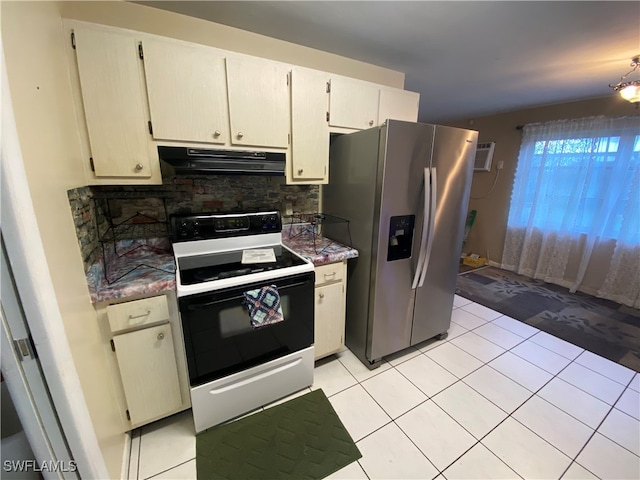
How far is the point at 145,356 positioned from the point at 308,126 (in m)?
1.76

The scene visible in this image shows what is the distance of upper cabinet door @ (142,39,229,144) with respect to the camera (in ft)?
4.59

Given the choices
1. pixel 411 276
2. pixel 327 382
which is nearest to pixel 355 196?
pixel 411 276

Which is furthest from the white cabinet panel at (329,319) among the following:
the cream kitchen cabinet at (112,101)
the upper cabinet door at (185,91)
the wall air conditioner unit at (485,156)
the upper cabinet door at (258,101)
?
the wall air conditioner unit at (485,156)

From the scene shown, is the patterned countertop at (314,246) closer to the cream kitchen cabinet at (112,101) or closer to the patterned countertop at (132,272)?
the patterned countertop at (132,272)

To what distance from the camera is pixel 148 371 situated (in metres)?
1.40

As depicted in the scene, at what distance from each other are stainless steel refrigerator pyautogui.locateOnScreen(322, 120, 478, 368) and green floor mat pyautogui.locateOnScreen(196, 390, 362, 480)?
25.0 inches

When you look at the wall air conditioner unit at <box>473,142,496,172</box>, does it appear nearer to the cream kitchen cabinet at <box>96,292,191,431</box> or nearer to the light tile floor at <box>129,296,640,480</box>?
the light tile floor at <box>129,296,640,480</box>

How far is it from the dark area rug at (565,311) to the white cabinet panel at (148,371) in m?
3.31

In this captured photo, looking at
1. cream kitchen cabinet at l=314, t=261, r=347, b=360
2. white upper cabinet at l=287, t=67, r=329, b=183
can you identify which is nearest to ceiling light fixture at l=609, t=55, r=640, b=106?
white upper cabinet at l=287, t=67, r=329, b=183

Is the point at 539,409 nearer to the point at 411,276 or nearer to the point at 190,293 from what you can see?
the point at 411,276

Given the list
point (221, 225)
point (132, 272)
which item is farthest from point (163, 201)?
point (132, 272)

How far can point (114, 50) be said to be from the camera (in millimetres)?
1304

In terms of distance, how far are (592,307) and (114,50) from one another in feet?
16.4

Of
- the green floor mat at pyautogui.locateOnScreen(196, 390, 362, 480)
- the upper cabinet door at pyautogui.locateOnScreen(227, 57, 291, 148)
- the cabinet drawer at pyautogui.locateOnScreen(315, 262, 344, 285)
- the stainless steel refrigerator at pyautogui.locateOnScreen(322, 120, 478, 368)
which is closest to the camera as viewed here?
the green floor mat at pyautogui.locateOnScreen(196, 390, 362, 480)
